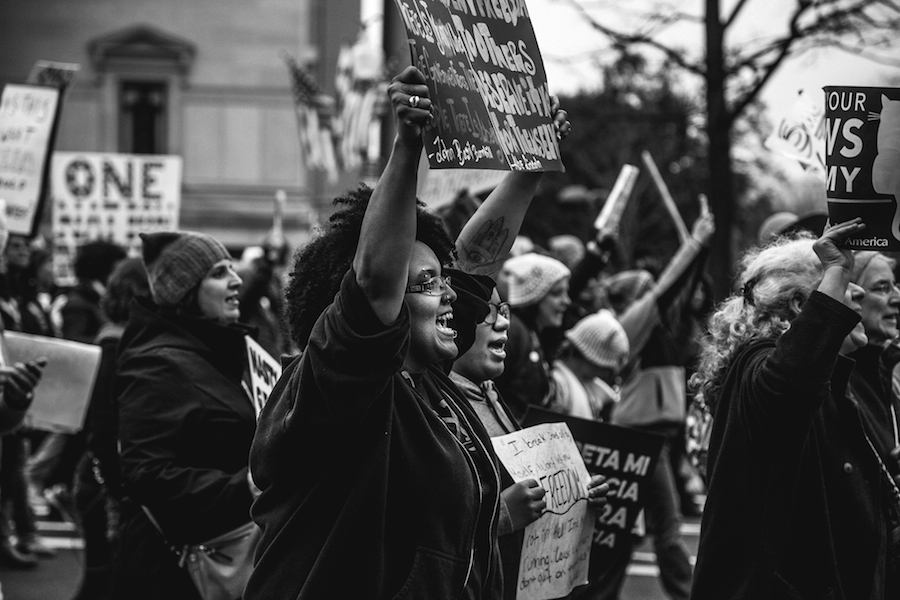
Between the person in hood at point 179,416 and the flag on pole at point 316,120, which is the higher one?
the flag on pole at point 316,120

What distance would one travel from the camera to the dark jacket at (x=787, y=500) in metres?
3.52

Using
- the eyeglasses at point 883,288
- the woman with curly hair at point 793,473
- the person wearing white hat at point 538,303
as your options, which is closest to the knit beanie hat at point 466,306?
the woman with curly hair at point 793,473

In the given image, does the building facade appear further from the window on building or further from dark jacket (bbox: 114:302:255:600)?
dark jacket (bbox: 114:302:255:600)

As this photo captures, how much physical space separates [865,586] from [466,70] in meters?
1.87

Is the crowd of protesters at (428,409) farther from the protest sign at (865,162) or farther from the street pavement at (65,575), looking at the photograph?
the street pavement at (65,575)

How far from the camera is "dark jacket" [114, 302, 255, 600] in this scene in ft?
13.9

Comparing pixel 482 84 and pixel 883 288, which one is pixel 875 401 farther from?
pixel 482 84

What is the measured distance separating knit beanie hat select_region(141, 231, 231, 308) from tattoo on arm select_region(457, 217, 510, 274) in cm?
118

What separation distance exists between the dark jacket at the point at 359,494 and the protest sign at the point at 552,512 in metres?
0.89

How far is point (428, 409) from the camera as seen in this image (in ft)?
9.61

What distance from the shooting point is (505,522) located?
344cm

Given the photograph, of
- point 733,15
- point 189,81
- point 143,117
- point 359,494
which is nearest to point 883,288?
point 359,494

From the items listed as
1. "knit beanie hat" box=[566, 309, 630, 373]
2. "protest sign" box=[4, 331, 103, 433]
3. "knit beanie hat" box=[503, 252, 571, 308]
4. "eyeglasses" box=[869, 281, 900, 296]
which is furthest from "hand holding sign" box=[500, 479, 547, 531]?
"knit beanie hat" box=[566, 309, 630, 373]

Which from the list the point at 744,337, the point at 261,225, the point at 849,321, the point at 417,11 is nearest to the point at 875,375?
the point at 744,337
